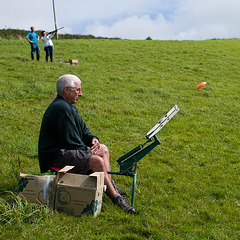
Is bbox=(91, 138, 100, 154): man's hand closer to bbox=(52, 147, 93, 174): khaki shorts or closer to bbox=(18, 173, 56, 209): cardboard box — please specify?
bbox=(52, 147, 93, 174): khaki shorts

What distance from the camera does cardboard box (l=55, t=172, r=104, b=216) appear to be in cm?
349

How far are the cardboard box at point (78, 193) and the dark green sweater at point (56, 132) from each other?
453 millimetres

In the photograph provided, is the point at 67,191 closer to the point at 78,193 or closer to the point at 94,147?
the point at 78,193

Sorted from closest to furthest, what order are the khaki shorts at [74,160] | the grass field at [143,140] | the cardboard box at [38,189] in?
1. the grass field at [143,140]
2. the cardboard box at [38,189]
3. the khaki shorts at [74,160]

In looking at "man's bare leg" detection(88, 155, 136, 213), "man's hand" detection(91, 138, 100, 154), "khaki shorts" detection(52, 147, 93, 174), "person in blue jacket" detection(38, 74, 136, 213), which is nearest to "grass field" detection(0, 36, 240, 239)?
"man's bare leg" detection(88, 155, 136, 213)

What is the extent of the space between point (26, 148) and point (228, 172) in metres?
3.89

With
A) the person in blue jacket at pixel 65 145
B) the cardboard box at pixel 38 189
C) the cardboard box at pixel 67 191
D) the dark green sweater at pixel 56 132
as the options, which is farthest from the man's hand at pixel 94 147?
the cardboard box at pixel 38 189

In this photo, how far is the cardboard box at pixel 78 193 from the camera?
3.49 meters

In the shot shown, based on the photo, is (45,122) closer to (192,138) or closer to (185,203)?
(185,203)

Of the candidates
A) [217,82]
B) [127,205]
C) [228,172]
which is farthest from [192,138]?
[217,82]

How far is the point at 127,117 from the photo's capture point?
8586 mm

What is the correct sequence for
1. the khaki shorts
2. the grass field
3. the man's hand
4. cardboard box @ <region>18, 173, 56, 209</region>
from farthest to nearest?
the man's hand
the khaki shorts
cardboard box @ <region>18, 173, 56, 209</region>
the grass field

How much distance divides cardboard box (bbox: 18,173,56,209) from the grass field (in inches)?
4.0

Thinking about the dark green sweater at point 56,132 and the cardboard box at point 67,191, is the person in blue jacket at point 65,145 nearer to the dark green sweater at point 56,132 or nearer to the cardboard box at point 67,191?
the dark green sweater at point 56,132
